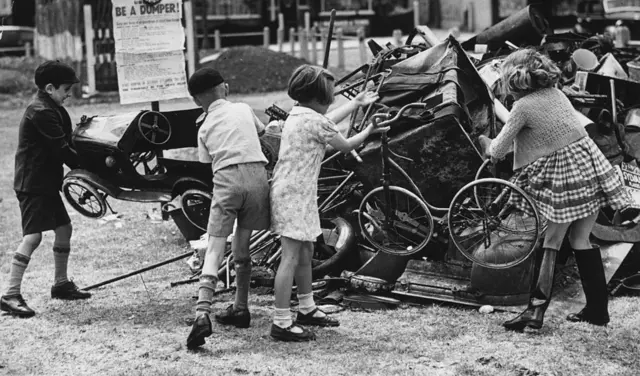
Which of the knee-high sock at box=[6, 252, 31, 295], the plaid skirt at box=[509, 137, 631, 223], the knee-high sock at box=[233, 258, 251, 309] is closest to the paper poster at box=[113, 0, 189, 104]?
the knee-high sock at box=[6, 252, 31, 295]

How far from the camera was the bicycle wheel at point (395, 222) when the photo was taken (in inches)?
258

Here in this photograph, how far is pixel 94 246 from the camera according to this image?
887cm

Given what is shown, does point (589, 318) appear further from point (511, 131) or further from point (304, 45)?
point (304, 45)

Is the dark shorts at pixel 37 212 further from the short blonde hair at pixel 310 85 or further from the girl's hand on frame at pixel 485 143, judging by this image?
the girl's hand on frame at pixel 485 143

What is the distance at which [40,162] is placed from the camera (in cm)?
657

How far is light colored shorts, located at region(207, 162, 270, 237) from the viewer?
5.71 m

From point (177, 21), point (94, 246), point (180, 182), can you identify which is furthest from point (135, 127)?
point (177, 21)

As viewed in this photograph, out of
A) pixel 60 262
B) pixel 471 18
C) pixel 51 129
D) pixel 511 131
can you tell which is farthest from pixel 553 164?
pixel 471 18

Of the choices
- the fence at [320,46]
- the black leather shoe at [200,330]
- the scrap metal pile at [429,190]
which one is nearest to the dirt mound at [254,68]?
the fence at [320,46]

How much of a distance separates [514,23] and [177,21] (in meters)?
3.71

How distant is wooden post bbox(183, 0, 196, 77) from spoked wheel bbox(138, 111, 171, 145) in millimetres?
11388

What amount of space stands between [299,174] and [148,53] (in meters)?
4.62

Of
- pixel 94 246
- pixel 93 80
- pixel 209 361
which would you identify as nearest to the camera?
pixel 209 361

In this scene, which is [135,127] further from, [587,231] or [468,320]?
[587,231]
